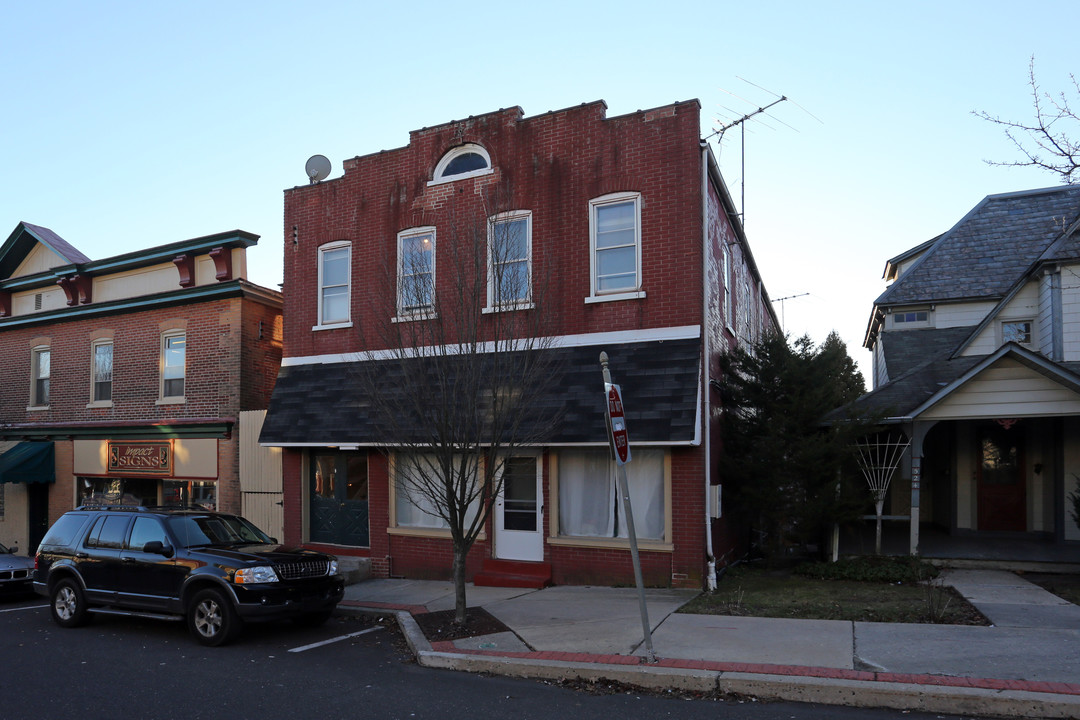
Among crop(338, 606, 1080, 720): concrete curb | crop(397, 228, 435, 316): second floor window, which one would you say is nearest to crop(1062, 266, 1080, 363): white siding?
crop(338, 606, 1080, 720): concrete curb

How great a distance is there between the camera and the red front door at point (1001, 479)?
15352 millimetres

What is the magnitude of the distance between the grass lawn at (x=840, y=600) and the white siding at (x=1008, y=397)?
8.56 feet

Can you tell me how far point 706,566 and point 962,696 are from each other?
5.45 m

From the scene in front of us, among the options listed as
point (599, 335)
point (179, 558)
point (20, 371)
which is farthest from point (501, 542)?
point (20, 371)

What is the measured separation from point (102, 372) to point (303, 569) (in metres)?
12.4

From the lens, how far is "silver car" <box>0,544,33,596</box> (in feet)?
44.2

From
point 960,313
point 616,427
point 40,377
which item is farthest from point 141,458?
point 960,313

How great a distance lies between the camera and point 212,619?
9.61m

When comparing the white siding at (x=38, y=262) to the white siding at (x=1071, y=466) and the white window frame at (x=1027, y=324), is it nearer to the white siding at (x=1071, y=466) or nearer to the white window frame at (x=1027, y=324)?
the white window frame at (x=1027, y=324)

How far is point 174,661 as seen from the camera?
884cm

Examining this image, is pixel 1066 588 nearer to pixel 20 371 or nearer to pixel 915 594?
pixel 915 594

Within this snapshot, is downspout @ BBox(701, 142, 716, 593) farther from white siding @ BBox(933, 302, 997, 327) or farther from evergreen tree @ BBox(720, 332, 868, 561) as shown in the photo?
white siding @ BBox(933, 302, 997, 327)

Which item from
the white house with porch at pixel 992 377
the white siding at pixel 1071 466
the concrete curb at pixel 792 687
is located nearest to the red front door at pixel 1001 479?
the white house with porch at pixel 992 377

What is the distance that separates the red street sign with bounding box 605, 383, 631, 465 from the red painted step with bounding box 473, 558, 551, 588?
555cm
